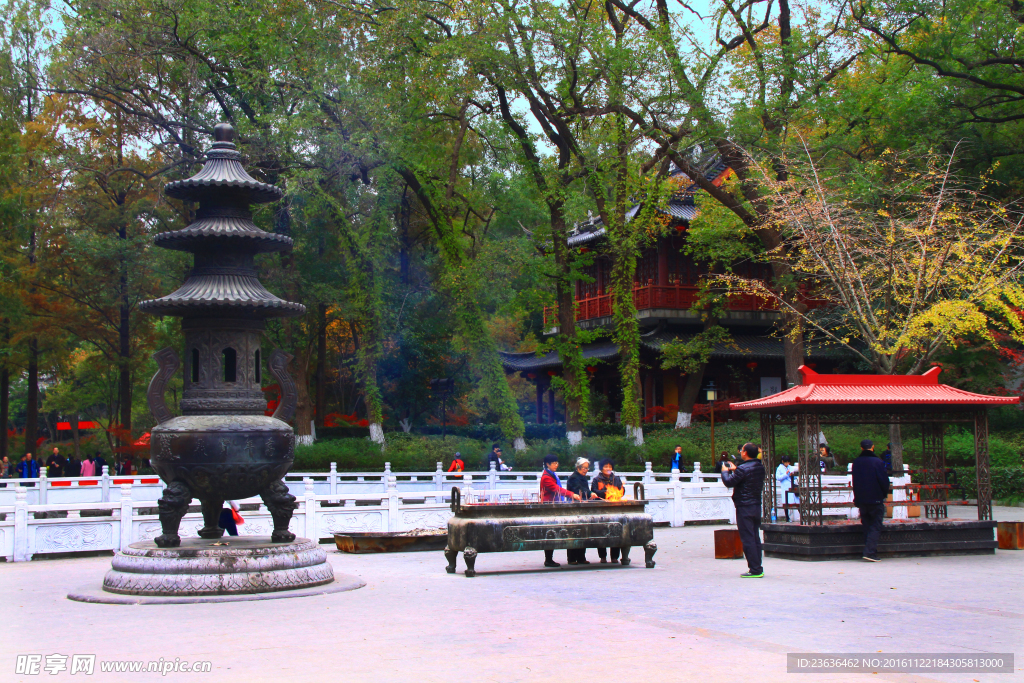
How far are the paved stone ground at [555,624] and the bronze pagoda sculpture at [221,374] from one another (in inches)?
65.5

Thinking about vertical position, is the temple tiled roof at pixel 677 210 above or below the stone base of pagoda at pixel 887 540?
above

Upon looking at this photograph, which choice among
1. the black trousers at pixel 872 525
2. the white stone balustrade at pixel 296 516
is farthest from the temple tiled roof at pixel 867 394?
the white stone balustrade at pixel 296 516

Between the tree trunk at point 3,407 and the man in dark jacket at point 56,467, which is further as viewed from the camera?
the tree trunk at point 3,407

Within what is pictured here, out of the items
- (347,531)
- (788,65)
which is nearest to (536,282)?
(788,65)

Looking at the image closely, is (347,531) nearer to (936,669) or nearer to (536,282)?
(936,669)

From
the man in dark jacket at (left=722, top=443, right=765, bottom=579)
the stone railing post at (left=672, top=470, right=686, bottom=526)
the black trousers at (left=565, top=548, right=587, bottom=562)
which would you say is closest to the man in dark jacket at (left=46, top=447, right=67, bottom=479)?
the stone railing post at (left=672, top=470, right=686, bottom=526)

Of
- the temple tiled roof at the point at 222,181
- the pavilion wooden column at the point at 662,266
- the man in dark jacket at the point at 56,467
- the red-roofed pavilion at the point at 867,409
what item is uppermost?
the pavilion wooden column at the point at 662,266

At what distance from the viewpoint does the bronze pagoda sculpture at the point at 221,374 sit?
11234mm

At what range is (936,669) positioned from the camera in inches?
261

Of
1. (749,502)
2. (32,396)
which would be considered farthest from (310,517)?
(32,396)

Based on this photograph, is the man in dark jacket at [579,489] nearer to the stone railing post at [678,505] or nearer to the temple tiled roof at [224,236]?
the temple tiled roof at [224,236]

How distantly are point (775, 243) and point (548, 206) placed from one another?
7.54m

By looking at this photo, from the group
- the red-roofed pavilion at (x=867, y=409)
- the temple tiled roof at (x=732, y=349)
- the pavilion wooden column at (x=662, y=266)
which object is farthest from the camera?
the pavilion wooden column at (x=662, y=266)

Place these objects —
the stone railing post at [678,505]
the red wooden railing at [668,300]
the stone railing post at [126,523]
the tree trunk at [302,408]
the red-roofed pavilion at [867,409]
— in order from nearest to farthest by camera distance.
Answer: the red-roofed pavilion at [867,409]
the stone railing post at [126,523]
the stone railing post at [678,505]
the tree trunk at [302,408]
the red wooden railing at [668,300]
